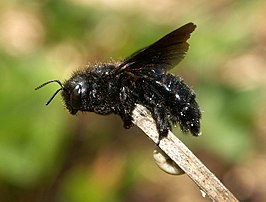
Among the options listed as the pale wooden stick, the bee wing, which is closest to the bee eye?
the bee wing

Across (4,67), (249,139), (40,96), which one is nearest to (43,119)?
(40,96)

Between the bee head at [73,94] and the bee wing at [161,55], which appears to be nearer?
the bee wing at [161,55]

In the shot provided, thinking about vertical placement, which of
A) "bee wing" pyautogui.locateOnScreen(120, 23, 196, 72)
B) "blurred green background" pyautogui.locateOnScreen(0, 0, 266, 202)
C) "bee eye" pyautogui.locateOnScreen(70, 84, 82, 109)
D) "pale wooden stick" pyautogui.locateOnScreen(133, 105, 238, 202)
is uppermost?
"blurred green background" pyautogui.locateOnScreen(0, 0, 266, 202)

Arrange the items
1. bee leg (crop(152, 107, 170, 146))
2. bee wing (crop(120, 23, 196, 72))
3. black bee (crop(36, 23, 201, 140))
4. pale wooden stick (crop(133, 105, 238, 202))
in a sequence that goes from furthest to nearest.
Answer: black bee (crop(36, 23, 201, 140))
bee wing (crop(120, 23, 196, 72))
bee leg (crop(152, 107, 170, 146))
pale wooden stick (crop(133, 105, 238, 202))

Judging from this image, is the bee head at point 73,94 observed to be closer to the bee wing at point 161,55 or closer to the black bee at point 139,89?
the black bee at point 139,89

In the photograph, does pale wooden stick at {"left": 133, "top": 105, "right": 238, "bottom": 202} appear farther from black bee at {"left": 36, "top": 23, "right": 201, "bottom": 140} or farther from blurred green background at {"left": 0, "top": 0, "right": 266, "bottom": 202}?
blurred green background at {"left": 0, "top": 0, "right": 266, "bottom": 202}

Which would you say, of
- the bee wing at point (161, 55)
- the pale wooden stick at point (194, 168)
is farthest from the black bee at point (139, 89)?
the pale wooden stick at point (194, 168)

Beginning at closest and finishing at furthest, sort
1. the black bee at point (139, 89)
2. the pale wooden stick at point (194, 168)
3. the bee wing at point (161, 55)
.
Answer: the pale wooden stick at point (194, 168), the bee wing at point (161, 55), the black bee at point (139, 89)

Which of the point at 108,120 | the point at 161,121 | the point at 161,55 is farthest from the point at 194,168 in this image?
the point at 108,120
